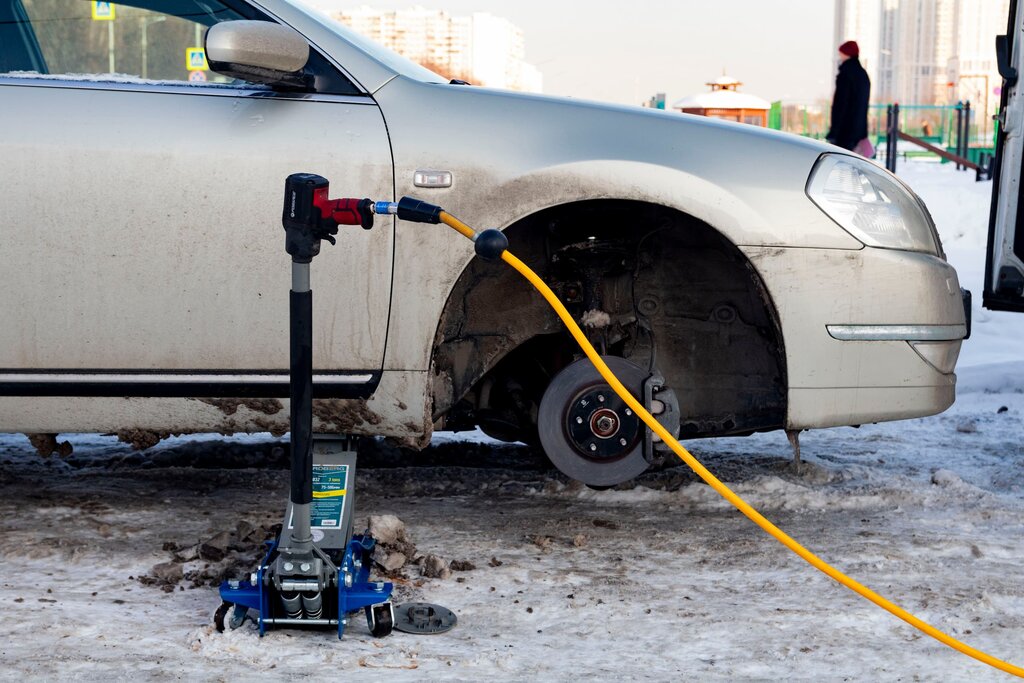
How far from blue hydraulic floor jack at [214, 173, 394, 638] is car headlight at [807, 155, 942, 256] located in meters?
1.38

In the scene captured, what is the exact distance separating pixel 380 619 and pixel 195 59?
5.50ft

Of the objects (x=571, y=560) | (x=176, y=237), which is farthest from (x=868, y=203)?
(x=176, y=237)

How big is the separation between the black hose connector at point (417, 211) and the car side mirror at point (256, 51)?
67 cm

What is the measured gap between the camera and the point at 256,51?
2891 mm

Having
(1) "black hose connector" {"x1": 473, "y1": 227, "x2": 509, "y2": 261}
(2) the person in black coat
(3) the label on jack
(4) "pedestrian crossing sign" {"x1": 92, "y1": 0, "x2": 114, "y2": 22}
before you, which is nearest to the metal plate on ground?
(3) the label on jack

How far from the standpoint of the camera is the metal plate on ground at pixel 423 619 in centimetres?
268

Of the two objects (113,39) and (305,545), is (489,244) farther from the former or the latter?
(113,39)

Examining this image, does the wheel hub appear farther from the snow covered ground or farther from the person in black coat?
the person in black coat

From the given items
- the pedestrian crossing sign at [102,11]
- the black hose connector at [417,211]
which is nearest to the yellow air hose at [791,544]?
the black hose connector at [417,211]

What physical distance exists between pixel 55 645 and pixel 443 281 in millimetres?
1273

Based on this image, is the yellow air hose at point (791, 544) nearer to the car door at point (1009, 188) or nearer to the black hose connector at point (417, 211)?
the black hose connector at point (417, 211)

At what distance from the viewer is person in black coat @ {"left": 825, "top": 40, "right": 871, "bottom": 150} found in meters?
9.77

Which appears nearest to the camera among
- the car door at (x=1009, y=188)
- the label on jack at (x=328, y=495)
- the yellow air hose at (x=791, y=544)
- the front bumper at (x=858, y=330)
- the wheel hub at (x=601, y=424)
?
the yellow air hose at (x=791, y=544)

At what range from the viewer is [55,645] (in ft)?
8.38
